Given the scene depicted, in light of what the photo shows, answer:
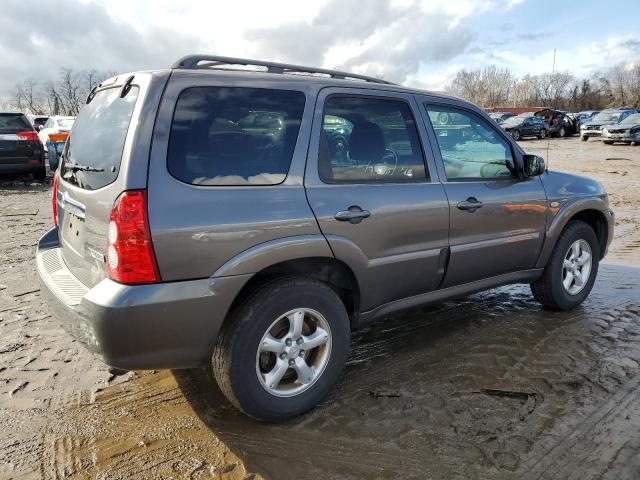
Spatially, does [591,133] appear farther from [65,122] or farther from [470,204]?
[470,204]

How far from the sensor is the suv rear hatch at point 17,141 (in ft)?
36.7

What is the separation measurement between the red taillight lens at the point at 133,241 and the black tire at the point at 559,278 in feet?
10.7

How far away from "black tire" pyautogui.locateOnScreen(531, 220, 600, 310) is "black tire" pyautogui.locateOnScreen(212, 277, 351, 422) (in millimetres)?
2237

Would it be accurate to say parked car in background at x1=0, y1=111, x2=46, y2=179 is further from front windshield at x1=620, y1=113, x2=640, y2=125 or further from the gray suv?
front windshield at x1=620, y1=113, x2=640, y2=125

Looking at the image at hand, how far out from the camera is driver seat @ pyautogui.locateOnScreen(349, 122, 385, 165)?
9.99 ft

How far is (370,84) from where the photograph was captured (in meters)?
3.18

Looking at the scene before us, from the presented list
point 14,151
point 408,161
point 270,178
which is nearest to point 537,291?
point 408,161

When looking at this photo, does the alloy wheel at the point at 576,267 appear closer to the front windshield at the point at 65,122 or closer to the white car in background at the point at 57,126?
the white car in background at the point at 57,126

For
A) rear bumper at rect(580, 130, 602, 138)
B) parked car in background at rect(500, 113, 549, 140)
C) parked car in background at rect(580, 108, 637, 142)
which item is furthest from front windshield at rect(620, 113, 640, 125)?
parked car in background at rect(500, 113, 549, 140)

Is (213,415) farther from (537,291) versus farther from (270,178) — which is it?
(537,291)

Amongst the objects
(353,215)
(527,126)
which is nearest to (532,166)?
(353,215)

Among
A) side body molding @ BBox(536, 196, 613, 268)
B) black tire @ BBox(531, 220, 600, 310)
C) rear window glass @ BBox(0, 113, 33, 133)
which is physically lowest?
black tire @ BBox(531, 220, 600, 310)

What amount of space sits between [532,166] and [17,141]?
11.3 m

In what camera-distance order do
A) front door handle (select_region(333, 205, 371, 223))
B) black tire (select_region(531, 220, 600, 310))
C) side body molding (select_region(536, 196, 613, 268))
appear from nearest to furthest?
front door handle (select_region(333, 205, 371, 223)) < side body molding (select_region(536, 196, 613, 268)) < black tire (select_region(531, 220, 600, 310))
